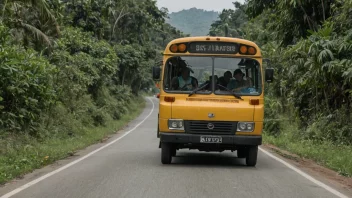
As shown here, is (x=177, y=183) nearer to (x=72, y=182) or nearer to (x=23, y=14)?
(x=72, y=182)

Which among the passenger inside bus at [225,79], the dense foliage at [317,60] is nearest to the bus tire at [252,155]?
the passenger inside bus at [225,79]

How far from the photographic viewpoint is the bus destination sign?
1109cm

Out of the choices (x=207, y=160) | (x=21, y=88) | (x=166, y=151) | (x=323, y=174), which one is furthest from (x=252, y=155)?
(x=21, y=88)

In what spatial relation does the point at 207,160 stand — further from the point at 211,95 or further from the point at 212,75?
the point at 212,75

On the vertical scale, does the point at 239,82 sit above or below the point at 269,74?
below

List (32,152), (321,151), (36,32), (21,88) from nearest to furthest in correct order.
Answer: (32,152) < (321,151) < (21,88) < (36,32)

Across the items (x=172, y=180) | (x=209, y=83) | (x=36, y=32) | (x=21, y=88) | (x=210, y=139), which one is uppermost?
(x=36, y=32)

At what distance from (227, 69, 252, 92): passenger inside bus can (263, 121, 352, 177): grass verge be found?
8.65 feet

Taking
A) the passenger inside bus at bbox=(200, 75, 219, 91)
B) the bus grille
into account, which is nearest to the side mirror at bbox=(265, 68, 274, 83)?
the passenger inside bus at bbox=(200, 75, 219, 91)

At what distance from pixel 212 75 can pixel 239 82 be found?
60 cm

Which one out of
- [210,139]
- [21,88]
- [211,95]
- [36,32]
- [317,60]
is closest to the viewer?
[210,139]

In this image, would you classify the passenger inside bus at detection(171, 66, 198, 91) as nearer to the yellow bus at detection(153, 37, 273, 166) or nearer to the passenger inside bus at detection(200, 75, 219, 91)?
the yellow bus at detection(153, 37, 273, 166)

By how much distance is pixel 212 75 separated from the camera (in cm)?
1095

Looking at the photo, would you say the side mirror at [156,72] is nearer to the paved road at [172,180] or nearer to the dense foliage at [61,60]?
the paved road at [172,180]
